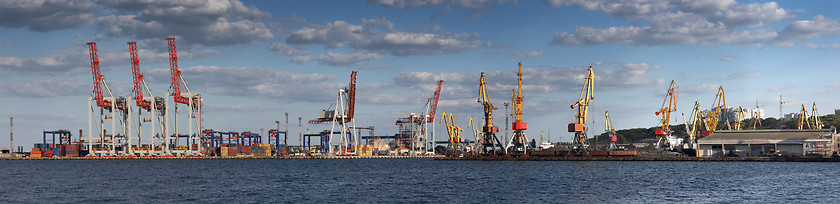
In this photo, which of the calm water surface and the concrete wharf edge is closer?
the calm water surface

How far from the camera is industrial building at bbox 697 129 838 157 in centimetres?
15488

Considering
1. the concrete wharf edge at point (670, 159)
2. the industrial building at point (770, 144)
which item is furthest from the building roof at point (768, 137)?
the concrete wharf edge at point (670, 159)

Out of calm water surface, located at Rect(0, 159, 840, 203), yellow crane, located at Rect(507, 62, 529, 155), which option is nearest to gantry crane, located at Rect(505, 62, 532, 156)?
yellow crane, located at Rect(507, 62, 529, 155)

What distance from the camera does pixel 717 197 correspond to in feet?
205

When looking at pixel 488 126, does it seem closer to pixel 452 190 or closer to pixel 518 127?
pixel 518 127

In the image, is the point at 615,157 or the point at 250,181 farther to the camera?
the point at 615,157

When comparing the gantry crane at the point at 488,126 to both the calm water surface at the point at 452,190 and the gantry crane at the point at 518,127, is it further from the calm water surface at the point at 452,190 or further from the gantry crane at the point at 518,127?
the calm water surface at the point at 452,190

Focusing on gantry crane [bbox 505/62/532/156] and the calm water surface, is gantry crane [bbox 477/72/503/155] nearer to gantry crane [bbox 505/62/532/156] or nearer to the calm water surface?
gantry crane [bbox 505/62/532/156]

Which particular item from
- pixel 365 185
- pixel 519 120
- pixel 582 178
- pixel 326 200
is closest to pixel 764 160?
pixel 519 120

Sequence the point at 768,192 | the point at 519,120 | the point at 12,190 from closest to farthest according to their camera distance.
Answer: the point at 768,192, the point at 12,190, the point at 519,120

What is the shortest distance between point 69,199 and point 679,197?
50276 millimetres

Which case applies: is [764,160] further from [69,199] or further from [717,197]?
[69,199]

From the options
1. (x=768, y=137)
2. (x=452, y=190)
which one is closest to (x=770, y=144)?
(x=768, y=137)

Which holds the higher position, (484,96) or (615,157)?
(484,96)
